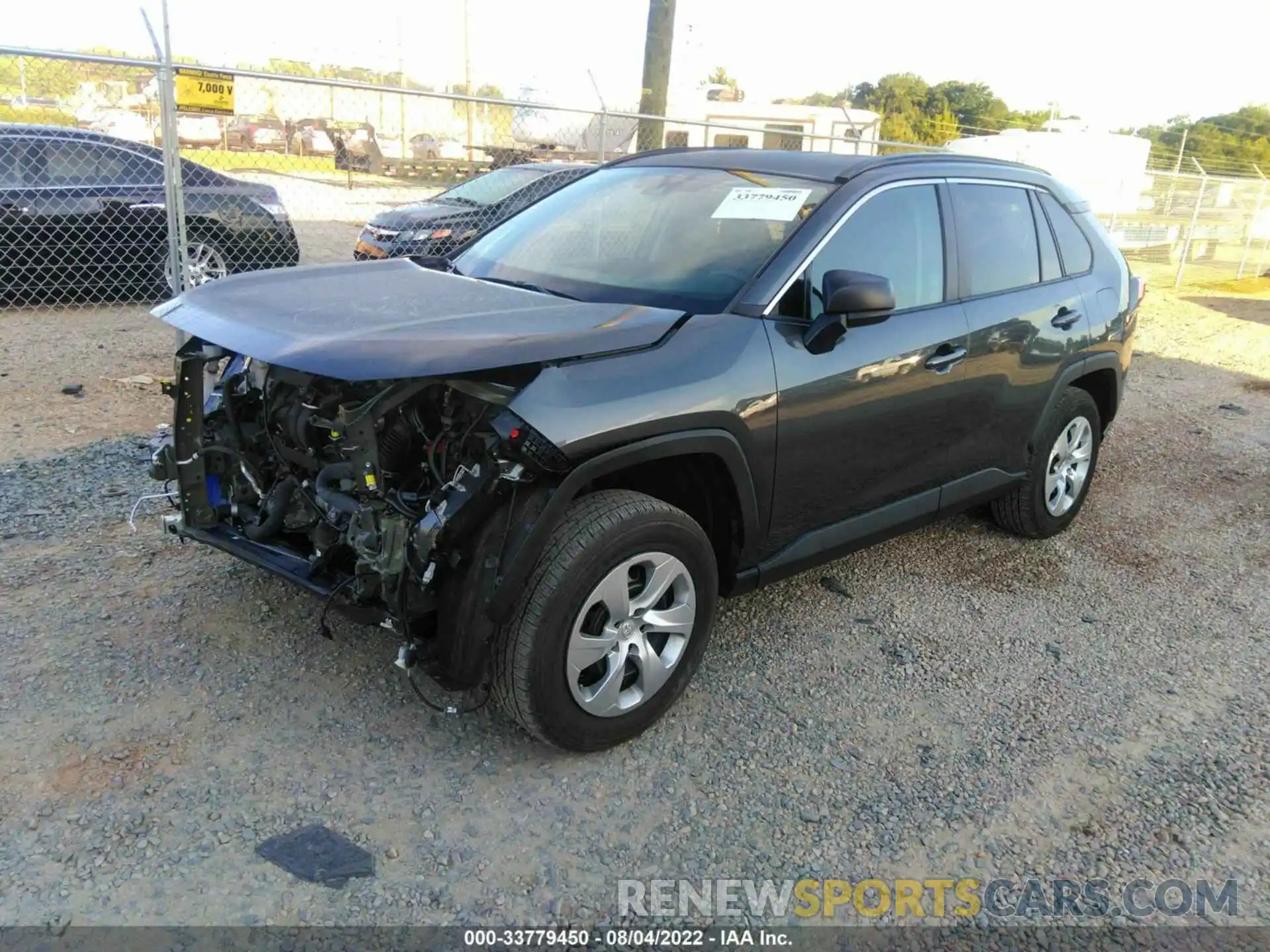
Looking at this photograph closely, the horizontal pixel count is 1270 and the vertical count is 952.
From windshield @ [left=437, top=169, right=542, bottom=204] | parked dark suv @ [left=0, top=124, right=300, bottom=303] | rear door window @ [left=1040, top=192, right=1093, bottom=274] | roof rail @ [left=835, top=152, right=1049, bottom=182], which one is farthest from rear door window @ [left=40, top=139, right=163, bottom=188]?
rear door window @ [left=1040, top=192, right=1093, bottom=274]

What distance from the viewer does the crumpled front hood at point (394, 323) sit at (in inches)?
104

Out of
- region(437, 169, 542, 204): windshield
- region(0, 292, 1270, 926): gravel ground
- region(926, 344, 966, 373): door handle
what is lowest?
region(0, 292, 1270, 926): gravel ground

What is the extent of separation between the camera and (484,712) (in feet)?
10.8

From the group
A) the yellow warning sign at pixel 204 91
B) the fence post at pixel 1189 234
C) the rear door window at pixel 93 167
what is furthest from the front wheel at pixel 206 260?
the fence post at pixel 1189 234

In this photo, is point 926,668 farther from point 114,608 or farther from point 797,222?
point 114,608

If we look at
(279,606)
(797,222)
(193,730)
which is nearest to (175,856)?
(193,730)

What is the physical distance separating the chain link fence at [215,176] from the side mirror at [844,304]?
2748 mm

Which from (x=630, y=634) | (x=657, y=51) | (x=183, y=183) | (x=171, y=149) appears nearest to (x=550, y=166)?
(x=657, y=51)

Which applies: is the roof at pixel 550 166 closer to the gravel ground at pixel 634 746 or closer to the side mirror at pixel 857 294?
the gravel ground at pixel 634 746

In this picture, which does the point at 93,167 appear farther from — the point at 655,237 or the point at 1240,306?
the point at 1240,306

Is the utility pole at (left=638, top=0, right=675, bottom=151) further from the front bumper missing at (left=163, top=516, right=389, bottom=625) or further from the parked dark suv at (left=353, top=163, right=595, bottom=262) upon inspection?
the front bumper missing at (left=163, top=516, right=389, bottom=625)

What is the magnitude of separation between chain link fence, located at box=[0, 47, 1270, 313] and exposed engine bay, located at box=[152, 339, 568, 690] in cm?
268

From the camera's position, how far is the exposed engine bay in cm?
275

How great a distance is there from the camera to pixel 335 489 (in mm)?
3174
